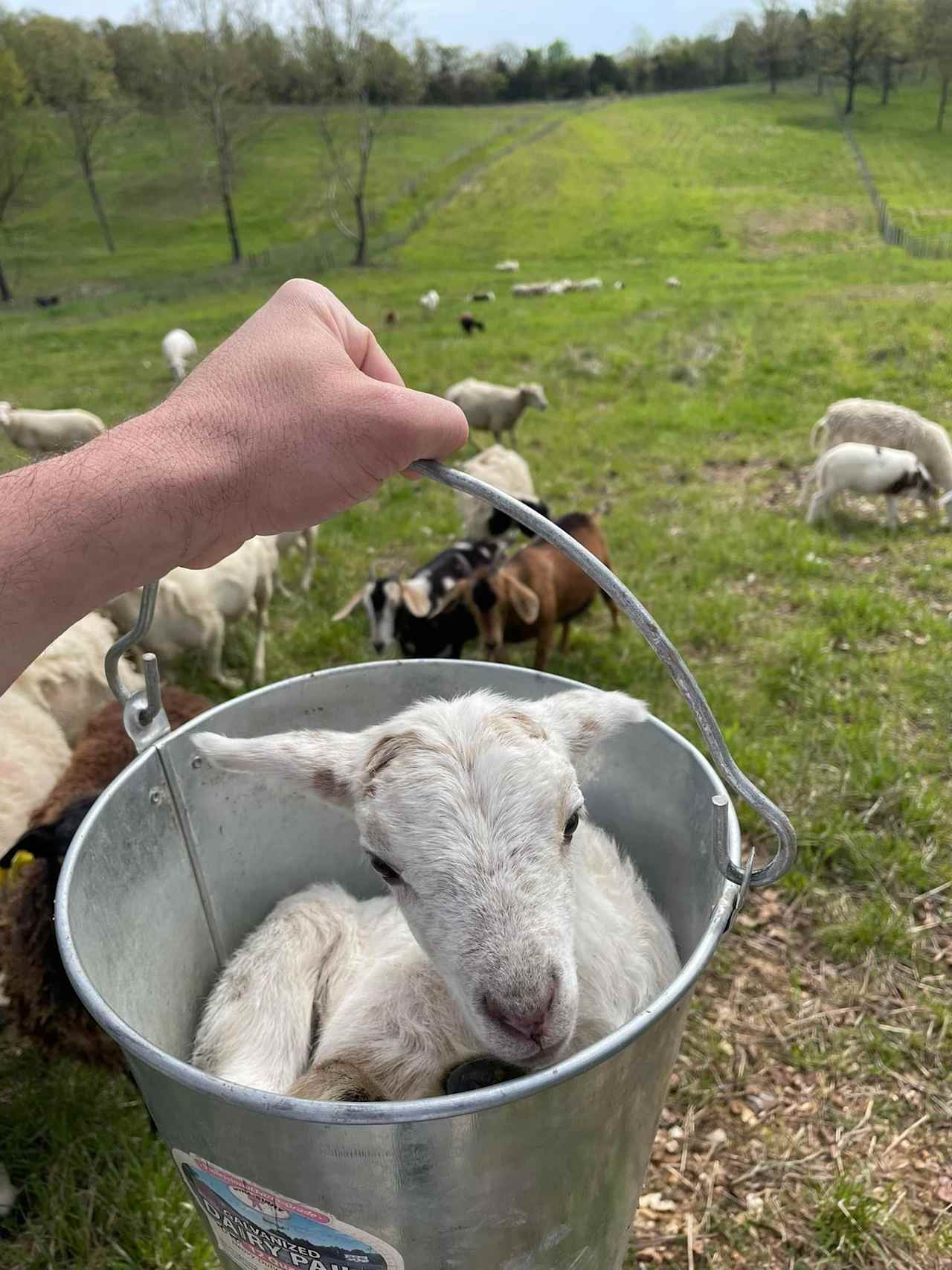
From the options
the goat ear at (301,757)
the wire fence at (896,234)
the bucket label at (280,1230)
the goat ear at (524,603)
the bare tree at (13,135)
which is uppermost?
the bare tree at (13,135)

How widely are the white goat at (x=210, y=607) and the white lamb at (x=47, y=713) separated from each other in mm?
266

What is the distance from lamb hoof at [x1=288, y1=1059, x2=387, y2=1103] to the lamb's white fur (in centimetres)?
554

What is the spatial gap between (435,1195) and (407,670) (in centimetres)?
152

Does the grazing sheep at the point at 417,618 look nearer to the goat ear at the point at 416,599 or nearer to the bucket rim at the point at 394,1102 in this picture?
the goat ear at the point at 416,599

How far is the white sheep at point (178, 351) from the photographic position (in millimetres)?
15617

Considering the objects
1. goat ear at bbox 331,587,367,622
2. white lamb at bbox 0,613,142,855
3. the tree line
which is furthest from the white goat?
the tree line

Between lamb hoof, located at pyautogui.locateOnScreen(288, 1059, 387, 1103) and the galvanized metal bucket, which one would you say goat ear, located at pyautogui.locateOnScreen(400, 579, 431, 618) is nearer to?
the galvanized metal bucket

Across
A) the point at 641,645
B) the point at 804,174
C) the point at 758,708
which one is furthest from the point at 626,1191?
the point at 804,174

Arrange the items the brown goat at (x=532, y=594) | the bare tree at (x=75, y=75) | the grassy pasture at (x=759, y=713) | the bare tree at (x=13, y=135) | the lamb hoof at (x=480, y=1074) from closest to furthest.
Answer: the lamb hoof at (x=480, y=1074), the grassy pasture at (x=759, y=713), the brown goat at (x=532, y=594), the bare tree at (x=13, y=135), the bare tree at (x=75, y=75)

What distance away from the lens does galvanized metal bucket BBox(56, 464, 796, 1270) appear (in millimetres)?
1179

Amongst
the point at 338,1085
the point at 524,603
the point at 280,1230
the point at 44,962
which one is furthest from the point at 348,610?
the point at 280,1230

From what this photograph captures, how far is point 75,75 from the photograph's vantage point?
31.4 meters

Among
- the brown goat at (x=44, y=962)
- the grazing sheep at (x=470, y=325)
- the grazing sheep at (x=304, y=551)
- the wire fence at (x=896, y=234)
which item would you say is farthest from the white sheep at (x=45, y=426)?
the wire fence at (x=896, y=234)

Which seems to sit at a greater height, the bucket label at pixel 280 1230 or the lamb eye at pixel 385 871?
the lamb eye at pixel 385 871
